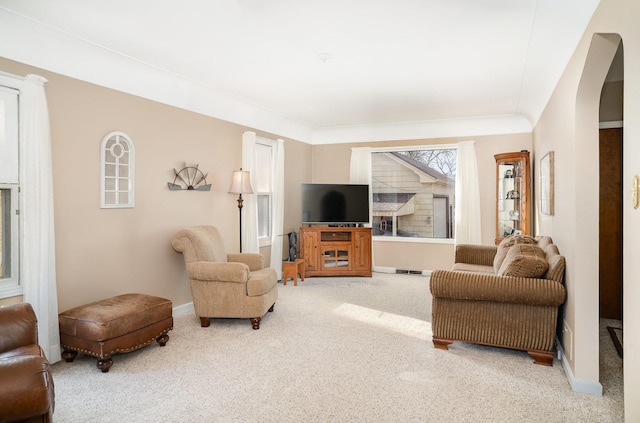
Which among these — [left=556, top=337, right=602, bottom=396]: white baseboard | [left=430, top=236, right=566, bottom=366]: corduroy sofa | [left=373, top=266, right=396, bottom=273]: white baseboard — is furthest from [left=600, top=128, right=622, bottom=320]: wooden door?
[left=373, top=266, right=396, bottom=273]: white baseboard

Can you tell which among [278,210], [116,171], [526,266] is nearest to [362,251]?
[278,210]

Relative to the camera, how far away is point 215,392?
269 centimetres

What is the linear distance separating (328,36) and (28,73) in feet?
7.63

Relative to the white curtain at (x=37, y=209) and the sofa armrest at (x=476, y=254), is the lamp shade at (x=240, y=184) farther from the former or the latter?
the sofa armrest at (x=476, y=254)

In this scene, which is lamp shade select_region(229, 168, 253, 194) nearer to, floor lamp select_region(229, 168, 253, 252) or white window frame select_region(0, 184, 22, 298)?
floor lamp select_region(229, 168, 253, 252)

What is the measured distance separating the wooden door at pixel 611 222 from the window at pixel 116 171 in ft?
16.5

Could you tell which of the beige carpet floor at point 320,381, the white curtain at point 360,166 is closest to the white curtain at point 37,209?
the beige carpet floor at point 320,381

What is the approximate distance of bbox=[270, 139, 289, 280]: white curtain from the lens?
20.1ft

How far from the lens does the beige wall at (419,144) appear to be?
6.35m

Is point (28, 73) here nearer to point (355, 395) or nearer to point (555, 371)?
point (355, 395)

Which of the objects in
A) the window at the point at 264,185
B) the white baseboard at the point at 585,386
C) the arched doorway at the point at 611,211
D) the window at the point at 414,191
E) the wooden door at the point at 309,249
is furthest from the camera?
the window at the point at 414,191

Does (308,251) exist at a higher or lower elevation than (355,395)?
higher

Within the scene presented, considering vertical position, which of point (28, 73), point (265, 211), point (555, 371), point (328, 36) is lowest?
point (555, 371)

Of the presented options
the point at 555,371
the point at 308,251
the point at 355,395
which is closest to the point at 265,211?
the point at 308,251
